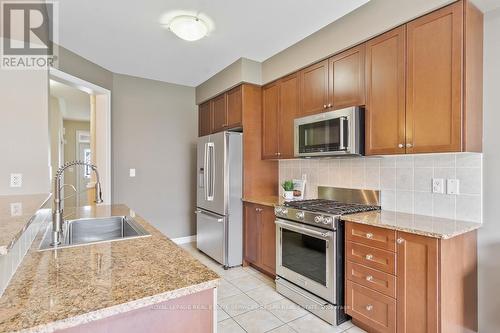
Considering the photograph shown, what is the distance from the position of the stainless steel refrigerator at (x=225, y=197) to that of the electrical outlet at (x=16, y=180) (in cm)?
187

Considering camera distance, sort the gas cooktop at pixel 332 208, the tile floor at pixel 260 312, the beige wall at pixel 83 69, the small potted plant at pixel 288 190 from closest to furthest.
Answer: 1. the tile floor at pixel 260 312
2. the gas cooktop at pixel 332 208
3. the beige wall at pixel 83 69
4. the small potted plant at pixel 288 190

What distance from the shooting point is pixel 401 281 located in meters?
1.77

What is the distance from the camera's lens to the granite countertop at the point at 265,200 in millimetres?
2929

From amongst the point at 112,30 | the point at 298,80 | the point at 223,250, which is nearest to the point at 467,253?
the point at 298,80

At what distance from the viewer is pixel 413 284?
1716 mm

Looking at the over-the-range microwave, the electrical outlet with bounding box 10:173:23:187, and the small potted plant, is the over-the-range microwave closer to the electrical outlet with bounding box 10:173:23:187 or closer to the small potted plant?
the small potted plant

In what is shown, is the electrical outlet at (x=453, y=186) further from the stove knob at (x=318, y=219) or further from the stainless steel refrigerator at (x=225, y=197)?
the stainless steel refrigerator at (x=225, y=197)

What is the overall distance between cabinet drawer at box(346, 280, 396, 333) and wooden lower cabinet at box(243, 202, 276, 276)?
0.98 metres

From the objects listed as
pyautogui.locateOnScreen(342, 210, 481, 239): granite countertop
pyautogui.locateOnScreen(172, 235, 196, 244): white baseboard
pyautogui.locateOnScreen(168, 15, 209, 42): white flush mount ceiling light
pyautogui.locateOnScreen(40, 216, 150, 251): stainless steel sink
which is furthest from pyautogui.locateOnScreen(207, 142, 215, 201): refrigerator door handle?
pyautogui.locateOnScreen(342, 210, 481, 239): granite countertop

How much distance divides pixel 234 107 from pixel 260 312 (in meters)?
2.32

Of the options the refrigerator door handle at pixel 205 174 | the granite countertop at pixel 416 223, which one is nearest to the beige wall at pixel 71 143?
the refrigerator door handle at pixel 205 174

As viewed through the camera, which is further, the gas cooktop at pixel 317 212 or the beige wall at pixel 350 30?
the gas cooktop at pixel 317 212

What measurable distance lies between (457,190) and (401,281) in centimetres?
79

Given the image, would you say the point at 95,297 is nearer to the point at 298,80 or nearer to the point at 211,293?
the point at 211,293
